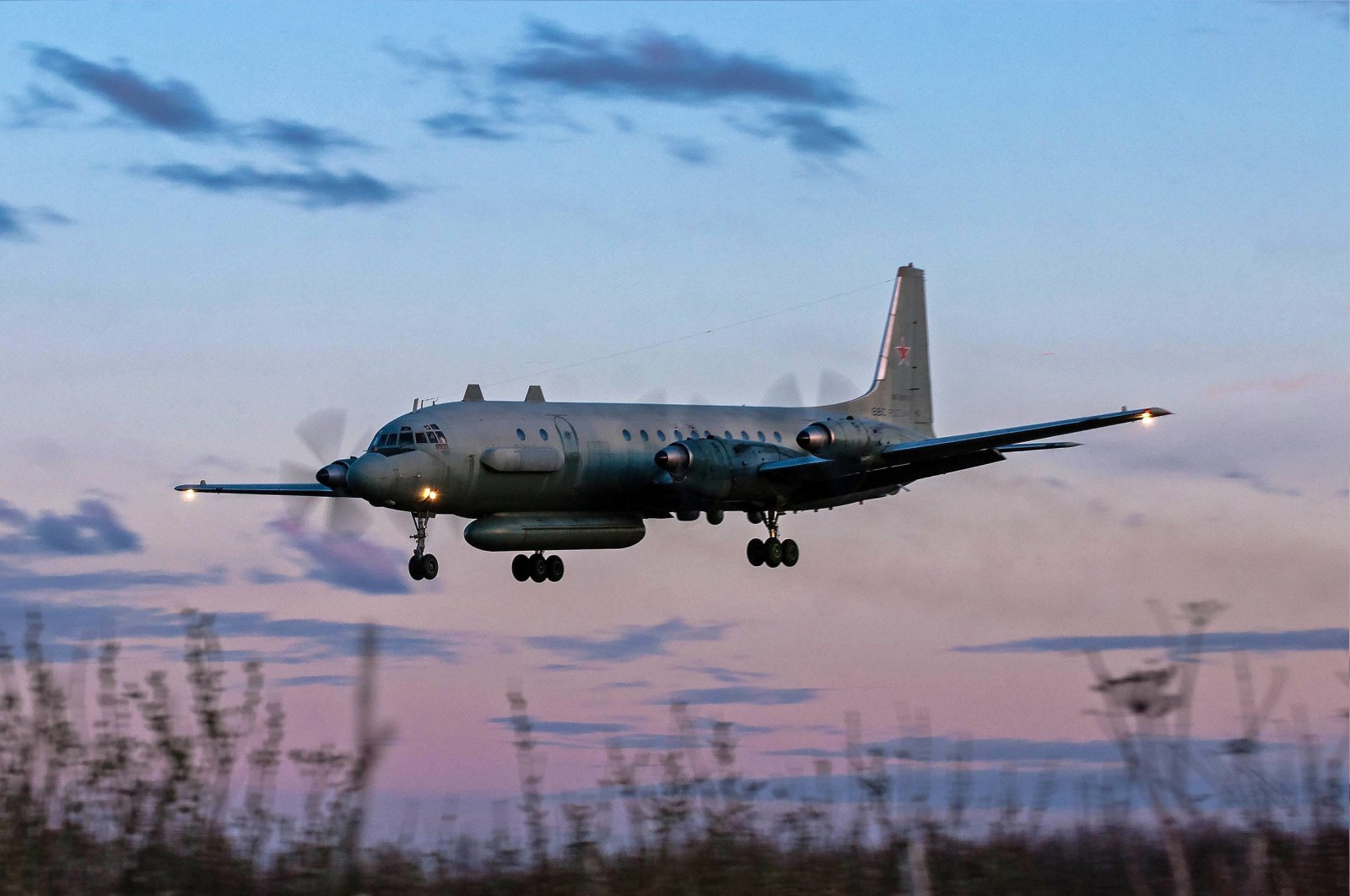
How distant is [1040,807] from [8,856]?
5.96m

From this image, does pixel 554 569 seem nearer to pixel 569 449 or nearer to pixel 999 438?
pixel 569 449

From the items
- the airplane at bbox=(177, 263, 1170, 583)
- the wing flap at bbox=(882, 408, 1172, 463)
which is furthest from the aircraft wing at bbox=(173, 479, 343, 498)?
the wing flap at bbox=(882, 408, 1172, 463)

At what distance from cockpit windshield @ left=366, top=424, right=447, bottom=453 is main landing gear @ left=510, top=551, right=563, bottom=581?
490cm

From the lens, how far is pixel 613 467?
35969 millimetres

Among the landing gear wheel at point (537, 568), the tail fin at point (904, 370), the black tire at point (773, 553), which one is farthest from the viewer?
A: the tail fin at point (904, 370)

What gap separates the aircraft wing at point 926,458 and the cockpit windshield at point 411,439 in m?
8.15

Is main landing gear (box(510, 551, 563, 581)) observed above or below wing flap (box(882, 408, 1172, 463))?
below

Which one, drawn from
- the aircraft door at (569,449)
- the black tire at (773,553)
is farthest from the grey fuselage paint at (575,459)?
the black tire at (773,553)

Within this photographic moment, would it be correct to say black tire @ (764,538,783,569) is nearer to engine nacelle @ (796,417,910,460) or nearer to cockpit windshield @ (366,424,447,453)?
engine nacelle @ (796,417,910,460)

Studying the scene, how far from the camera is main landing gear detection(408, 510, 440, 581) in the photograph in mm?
A: 33219

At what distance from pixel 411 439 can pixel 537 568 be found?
5.42 meters

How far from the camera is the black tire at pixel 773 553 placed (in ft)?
126

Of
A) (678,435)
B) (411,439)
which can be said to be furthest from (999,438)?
(411,439)

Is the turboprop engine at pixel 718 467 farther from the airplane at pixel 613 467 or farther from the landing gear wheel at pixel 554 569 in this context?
the landing gear wheel at pixel 554 569
